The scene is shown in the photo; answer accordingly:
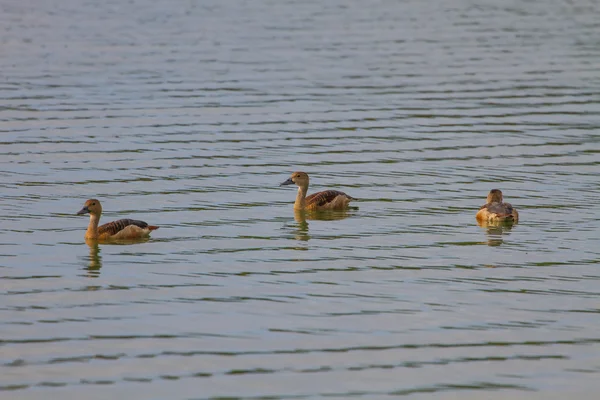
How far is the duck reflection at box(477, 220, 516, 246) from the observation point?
19953 millimetres

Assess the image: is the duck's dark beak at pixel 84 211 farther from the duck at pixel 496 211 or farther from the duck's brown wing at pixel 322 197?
the duck at pixel 496 211

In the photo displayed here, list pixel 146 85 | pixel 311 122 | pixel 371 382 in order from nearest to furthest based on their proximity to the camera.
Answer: pixel 371 382 → pixel 311 122 → pixel 146 85

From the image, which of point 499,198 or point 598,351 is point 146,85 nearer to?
point 499,198

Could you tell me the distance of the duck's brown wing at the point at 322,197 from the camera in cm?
2214

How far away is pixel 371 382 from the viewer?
530 inches

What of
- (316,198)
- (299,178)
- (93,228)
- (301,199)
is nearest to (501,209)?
(316,198)

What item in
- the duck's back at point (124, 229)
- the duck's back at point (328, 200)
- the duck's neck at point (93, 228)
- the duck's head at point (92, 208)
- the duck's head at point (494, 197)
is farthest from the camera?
the duck's back at point (328, 200)

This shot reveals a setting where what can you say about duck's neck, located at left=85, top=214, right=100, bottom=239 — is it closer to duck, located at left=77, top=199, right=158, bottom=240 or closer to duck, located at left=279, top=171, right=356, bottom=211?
duck, located at left=77, top=199, right=158, bottom=240

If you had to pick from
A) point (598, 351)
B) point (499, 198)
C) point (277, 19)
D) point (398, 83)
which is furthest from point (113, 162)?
point (277, 19)

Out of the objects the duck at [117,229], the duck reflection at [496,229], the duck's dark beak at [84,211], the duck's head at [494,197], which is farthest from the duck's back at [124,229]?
the duck's head at [494,197]

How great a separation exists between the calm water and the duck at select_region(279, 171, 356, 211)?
0.48 metres

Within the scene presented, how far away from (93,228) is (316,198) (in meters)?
4.21

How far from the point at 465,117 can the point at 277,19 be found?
19.2 m

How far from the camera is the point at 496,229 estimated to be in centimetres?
2050
